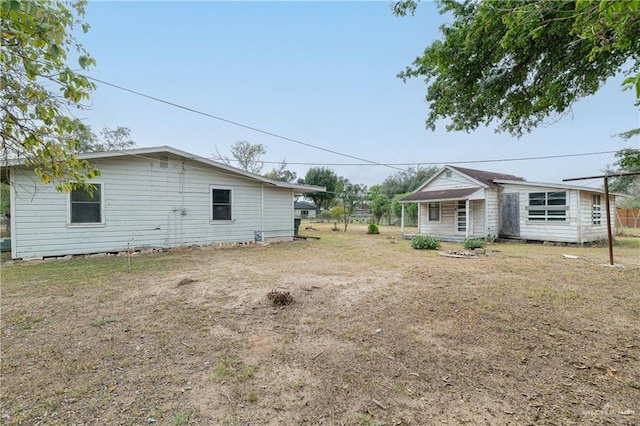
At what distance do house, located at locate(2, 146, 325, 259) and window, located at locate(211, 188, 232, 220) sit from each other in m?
0.04

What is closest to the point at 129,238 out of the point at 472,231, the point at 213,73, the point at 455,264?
the point at 213,73

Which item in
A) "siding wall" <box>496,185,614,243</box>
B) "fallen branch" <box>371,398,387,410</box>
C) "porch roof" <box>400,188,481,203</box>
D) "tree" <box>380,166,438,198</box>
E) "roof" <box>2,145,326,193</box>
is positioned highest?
"tree" <box>380,166,438,198</box>

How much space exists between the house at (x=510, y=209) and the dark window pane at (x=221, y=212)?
941cm

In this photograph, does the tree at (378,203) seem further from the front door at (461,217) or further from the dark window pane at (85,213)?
the dark window pane at (85,213)

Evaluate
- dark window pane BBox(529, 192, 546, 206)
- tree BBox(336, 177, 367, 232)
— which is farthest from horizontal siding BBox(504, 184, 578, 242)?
tree BBox(336, 177, 367, 232)

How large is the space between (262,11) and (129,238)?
815 centimetres

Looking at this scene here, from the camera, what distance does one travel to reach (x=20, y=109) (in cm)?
201

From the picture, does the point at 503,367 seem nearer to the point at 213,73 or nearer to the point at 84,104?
the point at 84,104

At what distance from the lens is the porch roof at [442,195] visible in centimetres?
1338

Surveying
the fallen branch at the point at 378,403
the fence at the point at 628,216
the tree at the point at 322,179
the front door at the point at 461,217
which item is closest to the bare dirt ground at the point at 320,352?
the fallen branch at the point at 378,403

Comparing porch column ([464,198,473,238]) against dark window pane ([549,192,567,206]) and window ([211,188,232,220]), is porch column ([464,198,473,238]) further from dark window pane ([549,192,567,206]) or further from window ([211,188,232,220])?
→ window ([211,188,232,220])

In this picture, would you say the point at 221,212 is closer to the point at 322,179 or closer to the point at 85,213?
the point at 85,213

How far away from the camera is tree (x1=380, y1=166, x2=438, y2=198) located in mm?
39062

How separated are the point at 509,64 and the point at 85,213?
10.7 meters
